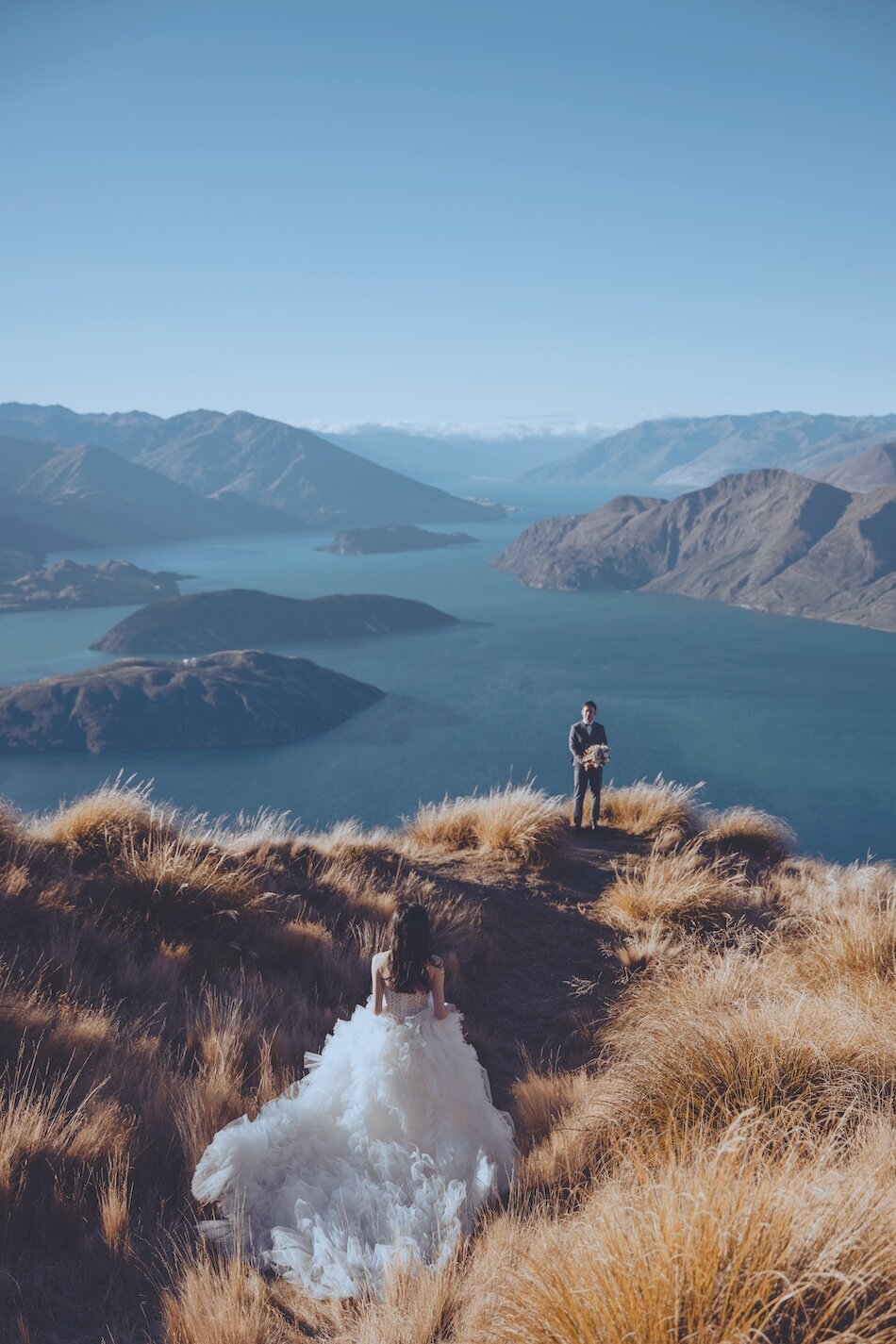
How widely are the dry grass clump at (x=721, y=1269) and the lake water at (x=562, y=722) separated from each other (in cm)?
3838

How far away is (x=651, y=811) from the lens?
12.3 m

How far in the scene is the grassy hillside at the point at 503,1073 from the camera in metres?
2.52

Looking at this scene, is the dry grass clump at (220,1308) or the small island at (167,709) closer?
the dry grass clump at (220,1308)

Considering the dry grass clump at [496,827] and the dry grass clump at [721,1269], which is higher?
the dry grass clump at [721,1269]

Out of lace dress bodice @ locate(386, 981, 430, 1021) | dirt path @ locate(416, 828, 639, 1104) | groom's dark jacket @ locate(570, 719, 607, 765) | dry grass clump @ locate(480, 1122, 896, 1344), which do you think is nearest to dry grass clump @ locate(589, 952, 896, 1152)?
dry grass clump @ locate(480, 1122, 896, 1344)

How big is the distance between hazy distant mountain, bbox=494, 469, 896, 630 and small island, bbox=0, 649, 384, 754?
93.1 meters

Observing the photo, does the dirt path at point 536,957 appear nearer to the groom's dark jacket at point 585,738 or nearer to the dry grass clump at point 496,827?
the dry grass clump at point 496,827

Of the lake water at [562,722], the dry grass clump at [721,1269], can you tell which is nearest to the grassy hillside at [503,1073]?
the dry grass clump at [721,1269]

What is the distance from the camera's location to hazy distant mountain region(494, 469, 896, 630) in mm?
148125

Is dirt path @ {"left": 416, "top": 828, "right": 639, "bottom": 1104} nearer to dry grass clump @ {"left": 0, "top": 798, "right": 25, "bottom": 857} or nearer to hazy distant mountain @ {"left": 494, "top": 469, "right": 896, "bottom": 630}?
dry grass clump @ {"left": 0, "top": 798, "right": 25, "bottom": 857}

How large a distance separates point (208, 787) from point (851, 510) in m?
145

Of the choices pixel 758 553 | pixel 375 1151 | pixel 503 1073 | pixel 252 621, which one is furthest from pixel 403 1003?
pixel 758 553

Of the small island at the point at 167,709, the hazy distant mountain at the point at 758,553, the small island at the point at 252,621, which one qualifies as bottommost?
the small island at the point at 167,709

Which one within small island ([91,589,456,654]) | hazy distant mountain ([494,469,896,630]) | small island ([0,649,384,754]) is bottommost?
small island ([0,649,384,754])
